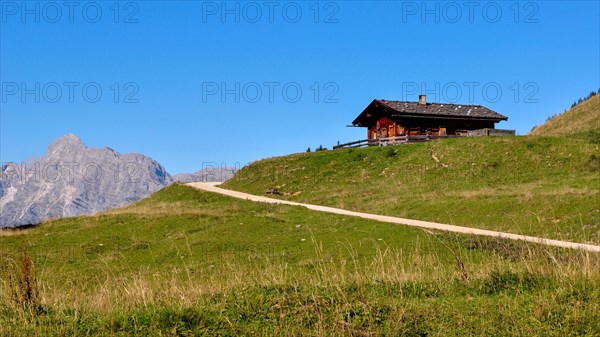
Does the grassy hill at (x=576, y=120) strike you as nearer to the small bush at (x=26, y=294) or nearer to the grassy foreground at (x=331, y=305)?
the grassy foreground at (x=331, y=305)

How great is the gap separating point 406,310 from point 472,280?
266 centimetres

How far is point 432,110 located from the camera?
62062mm

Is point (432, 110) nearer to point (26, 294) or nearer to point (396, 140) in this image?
point (396, 140)

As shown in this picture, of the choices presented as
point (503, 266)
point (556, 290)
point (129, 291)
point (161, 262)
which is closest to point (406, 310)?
point (556, 290)

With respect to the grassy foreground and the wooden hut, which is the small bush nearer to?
the grassy foreground

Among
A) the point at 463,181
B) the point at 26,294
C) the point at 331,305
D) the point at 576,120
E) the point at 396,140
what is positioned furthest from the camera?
the point at 576,120

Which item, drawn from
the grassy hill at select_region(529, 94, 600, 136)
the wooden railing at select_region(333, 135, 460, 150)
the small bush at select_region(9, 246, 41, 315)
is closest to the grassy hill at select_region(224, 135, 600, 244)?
the wooden railing at select_region(333, 135, 460, 150)

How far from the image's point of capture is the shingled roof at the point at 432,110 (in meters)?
60.2

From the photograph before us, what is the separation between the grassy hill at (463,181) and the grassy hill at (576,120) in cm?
2056

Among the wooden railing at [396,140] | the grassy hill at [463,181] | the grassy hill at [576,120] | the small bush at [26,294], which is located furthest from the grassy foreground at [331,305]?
the grassy hill at [576,120]

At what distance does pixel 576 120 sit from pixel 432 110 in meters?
26.0

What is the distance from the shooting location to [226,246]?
887 inches

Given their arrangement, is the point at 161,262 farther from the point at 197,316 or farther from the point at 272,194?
the point at 272,194

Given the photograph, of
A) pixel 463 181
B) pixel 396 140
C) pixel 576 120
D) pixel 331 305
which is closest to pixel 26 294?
pixel 331 305
